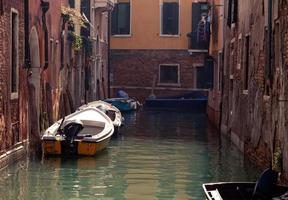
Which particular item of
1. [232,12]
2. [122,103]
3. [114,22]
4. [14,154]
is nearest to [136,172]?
[14,154]

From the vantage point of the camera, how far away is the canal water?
978 cm

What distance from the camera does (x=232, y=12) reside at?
17.0 meters

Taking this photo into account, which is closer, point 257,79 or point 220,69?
point 257,79

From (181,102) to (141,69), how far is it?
131 inches

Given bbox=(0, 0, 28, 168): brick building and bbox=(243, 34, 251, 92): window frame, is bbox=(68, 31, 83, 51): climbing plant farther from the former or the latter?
bbox=(243, 34, 251, 92): window frame

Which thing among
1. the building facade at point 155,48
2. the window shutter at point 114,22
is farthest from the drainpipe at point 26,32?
the window shutter at point 114,22

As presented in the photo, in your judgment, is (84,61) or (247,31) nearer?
(247,31)

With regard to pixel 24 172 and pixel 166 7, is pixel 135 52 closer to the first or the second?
pixel 166 7

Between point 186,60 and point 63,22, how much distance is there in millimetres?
13150

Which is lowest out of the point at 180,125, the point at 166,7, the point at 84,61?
the point at 180,125

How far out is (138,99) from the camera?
3212 cm

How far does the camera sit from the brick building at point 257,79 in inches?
385

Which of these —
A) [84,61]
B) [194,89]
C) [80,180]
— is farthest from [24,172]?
[194,89]

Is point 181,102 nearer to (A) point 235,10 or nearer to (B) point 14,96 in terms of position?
(A) point 235,10
